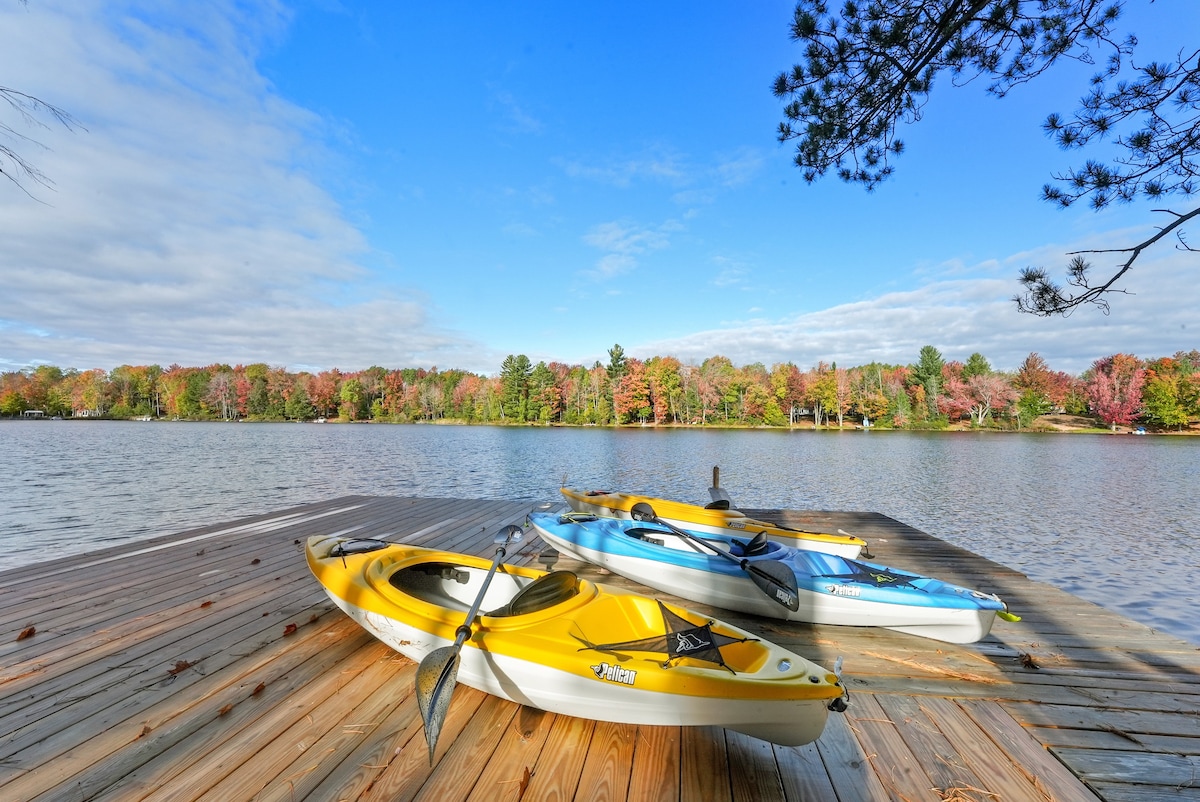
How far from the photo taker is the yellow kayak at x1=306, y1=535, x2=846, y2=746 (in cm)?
213

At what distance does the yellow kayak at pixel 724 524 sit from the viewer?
570 cm

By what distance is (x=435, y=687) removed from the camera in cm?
217

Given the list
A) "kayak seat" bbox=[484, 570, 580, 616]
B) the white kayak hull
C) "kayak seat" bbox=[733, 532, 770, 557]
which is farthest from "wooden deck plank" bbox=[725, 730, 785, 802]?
"kayak seat" bbox=[733, 532, 770, 557]

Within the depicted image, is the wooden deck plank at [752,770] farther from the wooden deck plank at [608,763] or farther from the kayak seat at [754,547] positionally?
the kayak seat at [754,547]

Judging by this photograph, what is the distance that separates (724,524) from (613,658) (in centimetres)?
394

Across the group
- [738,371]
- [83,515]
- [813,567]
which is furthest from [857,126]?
[738,371]

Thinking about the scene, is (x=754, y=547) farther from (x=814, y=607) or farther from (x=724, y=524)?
(x=724, y=524)

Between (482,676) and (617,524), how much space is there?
122 inches

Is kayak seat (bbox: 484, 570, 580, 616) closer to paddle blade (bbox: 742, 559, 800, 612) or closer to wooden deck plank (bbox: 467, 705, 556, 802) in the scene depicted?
wooden deck plank (bbox: 467, 705, 556, 802)

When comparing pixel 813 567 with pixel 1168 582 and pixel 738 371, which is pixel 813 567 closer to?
pixel 1168 582

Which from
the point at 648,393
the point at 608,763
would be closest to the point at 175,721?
the point at 608,763

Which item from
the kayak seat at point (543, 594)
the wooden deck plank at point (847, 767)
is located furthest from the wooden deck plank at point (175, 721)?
the wooden deck plank at point (847, 767)

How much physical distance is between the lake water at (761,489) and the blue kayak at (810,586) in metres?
4.16

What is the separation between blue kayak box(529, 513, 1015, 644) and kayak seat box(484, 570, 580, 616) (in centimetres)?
170
